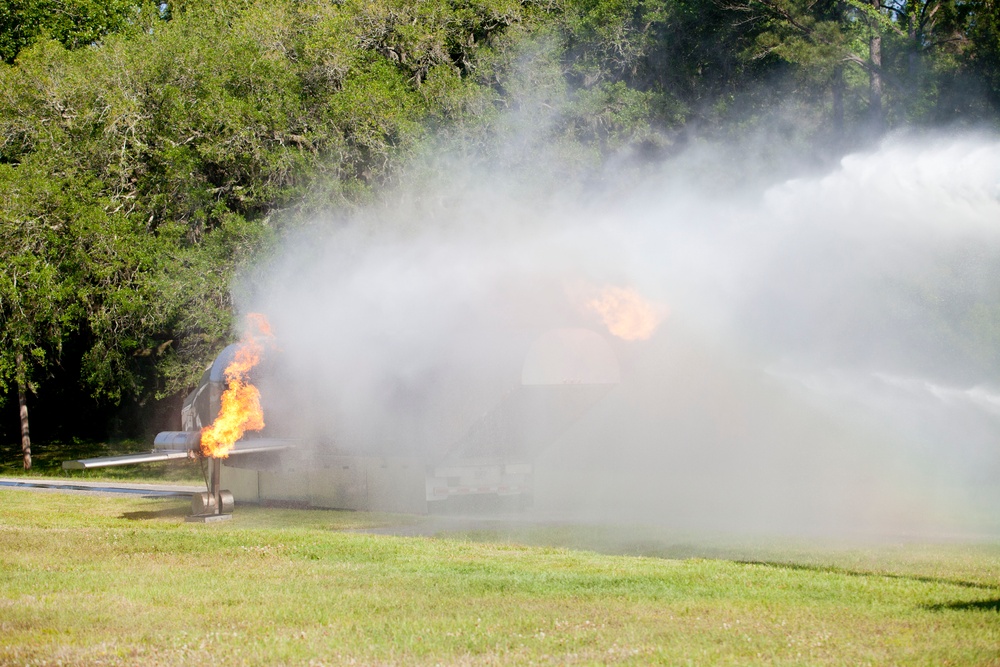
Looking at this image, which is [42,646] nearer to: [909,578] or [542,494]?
[909,578]

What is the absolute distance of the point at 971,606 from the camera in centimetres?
982

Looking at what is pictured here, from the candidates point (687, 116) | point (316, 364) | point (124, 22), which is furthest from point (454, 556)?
point (124, 22)

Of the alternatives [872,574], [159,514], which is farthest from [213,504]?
[872,574]

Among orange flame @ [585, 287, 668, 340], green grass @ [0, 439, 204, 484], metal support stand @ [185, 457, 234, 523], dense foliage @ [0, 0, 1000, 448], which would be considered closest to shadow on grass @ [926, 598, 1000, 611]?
orange flame @ [585, 287, 668, 340]

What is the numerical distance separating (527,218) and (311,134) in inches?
329

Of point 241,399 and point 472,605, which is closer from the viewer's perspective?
point 472,605

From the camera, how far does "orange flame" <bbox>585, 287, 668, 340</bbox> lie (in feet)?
67.1

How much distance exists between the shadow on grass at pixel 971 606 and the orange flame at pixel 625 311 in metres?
10.8

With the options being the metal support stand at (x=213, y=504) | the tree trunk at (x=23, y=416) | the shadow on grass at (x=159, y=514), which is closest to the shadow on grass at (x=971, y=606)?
the metal support stand at (x=213, y=504)

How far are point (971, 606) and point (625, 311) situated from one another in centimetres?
1151

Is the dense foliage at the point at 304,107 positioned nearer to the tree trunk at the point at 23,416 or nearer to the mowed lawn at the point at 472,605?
the tree trunk at the point at 23,416

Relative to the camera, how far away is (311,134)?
34344 mm

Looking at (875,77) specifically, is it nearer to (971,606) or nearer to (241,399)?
(241,399)

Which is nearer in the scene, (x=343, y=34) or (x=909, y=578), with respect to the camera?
(x=909, y=578)
